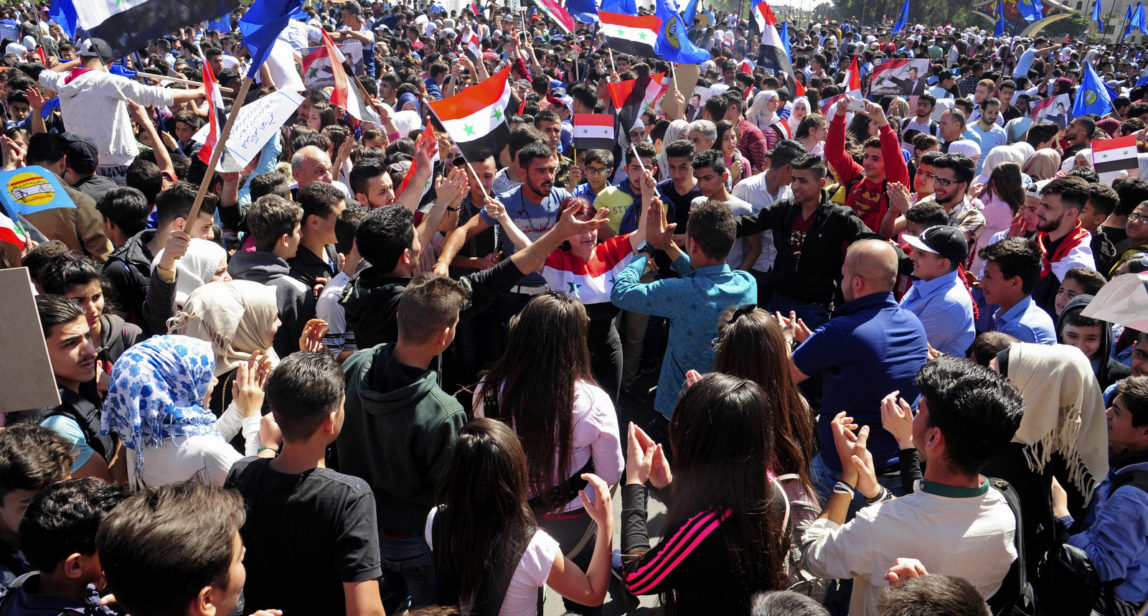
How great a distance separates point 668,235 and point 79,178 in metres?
4.70

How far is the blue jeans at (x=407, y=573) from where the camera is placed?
3.17m

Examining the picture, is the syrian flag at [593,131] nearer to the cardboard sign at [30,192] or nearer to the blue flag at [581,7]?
the blue flag at [581,7]

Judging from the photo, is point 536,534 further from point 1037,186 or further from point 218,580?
point 1037,186

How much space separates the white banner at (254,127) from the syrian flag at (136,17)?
0.63 m

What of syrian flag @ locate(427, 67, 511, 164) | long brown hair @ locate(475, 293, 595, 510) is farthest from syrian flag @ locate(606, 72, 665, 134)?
long brown hair @ locate(475, 293, 595, 510)

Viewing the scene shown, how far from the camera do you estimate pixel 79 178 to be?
20.4ft

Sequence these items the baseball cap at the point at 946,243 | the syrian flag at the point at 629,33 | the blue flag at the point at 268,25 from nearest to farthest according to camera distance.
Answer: the baseball cap at the point at 946,243 < the blue flag at the point at 268,25 < the syrian flag at the point at 629,33

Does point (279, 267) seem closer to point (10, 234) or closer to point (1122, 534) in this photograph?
point (10, 234)

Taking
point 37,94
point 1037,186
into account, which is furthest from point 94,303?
point 1037,186

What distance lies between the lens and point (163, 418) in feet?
9.35

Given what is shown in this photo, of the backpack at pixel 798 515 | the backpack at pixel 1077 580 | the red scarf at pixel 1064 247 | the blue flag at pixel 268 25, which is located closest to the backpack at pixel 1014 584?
the backpack at pixel 1077 580

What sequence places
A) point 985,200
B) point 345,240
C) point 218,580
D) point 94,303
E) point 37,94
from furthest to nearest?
point 37,94 → point 985,200 → point 345,240 → point 94,303 → point 218,580

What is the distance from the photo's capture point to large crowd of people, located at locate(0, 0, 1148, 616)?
240 centimetres

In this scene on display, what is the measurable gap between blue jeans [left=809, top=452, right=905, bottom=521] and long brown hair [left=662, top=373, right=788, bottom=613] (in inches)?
52.7
